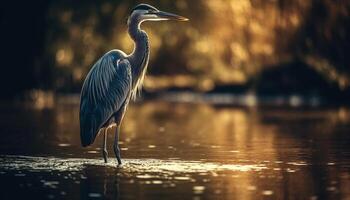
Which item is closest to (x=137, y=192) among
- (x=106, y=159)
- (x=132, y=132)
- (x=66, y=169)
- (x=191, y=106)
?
(x=66, y=169)

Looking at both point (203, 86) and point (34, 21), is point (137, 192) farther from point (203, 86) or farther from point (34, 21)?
point (203, 86)

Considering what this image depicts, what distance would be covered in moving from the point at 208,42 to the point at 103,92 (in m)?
36.5

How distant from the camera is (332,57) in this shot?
36.4m

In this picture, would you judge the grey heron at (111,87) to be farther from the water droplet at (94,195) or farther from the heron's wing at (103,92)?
the water droplet at (94,195)

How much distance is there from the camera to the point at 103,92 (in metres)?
16.0

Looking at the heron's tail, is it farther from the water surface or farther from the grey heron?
the water surface

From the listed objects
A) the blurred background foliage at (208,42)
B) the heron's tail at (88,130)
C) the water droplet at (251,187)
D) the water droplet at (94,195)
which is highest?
the blurred background foliage at (208,42)

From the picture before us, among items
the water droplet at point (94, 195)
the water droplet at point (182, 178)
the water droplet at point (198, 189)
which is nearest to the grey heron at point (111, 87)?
the water droplet at point (182, 178)

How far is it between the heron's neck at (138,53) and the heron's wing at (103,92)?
0.31 meters

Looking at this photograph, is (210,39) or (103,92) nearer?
(103,92)

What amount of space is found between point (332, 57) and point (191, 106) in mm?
4527

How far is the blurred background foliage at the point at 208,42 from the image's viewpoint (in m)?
37.6

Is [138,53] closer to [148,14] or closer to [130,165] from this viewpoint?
[148,14]

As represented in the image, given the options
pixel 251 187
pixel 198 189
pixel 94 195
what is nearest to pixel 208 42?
pixel 251 187
